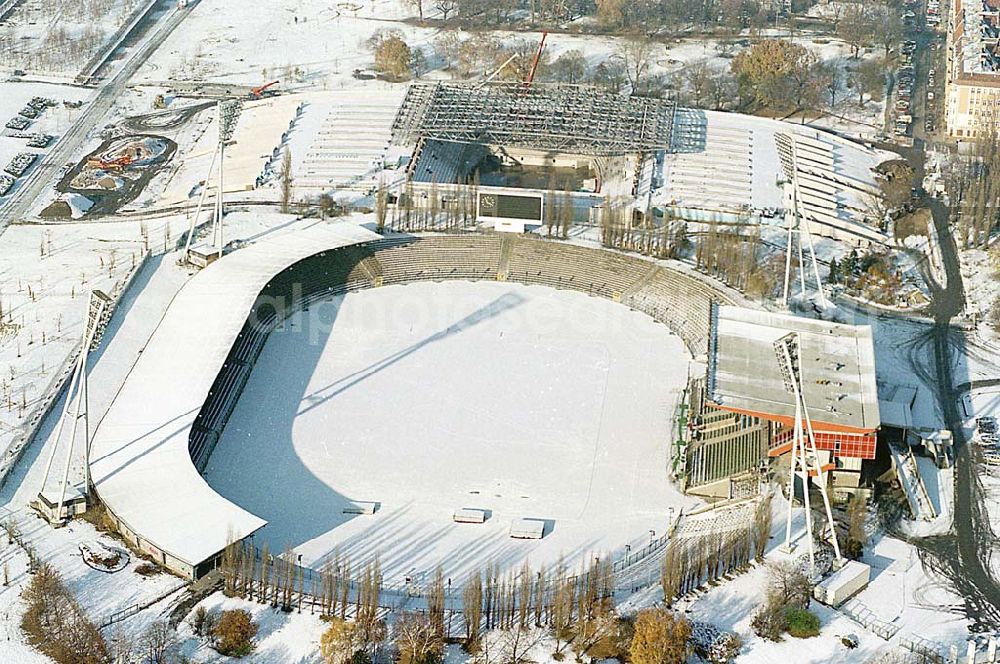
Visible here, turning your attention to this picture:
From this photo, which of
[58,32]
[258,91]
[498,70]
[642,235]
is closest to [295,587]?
[642,235]

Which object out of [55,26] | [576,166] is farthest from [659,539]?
[55,26]

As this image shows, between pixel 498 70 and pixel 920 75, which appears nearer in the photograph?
pixel 498 70

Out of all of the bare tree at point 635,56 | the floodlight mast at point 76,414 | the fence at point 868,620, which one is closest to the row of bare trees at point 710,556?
the fence at point 868,620

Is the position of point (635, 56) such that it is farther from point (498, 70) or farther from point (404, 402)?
point (404, 402)

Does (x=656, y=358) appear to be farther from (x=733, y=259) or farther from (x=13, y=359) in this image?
(x=13, y=359)

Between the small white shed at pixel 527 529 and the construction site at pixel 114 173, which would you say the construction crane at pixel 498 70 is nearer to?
the construction site at pixel 114 173

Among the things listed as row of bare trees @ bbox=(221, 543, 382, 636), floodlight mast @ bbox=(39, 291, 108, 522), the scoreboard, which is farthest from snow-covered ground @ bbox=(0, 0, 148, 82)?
row of bare trees @ bbox=(221, 543, 382, 636)

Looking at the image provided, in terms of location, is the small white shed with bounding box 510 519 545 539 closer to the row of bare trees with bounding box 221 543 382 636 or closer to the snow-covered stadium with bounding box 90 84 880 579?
the snow-covered stadium with bounding box 90 84 880 579
